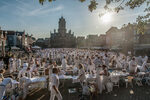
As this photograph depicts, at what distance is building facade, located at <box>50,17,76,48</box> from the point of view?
10038cm

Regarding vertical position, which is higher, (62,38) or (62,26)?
(62,26)

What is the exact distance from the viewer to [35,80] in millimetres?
7883

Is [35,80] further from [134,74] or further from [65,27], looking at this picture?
[65,27]

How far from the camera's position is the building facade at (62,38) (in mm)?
100375

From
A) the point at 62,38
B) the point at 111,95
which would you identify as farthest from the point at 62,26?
the point at 111,95

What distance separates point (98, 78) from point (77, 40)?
104m

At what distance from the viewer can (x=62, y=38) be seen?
103 metres

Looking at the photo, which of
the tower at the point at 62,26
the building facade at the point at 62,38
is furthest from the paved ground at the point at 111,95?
the tower at the point at 62,26

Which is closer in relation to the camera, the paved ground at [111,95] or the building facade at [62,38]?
the paved ground at [111,95]

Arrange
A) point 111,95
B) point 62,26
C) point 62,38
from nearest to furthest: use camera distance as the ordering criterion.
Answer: point 111,95 < point 62,38 < point 62,26

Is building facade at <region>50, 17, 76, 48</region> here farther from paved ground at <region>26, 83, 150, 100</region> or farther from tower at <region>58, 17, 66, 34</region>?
paved ground at <region>26, 83, 150, 100</region>

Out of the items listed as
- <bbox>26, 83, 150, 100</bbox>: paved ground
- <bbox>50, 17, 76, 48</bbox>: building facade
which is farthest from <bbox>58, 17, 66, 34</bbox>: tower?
<bbox>26, 83, 150, 100</bbox>: paved ground

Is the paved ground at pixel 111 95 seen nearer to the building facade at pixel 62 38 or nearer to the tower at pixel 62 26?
the building facade at pixel 62 38

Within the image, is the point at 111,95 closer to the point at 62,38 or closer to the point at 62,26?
the point at 62,38
